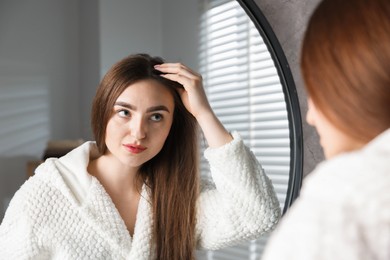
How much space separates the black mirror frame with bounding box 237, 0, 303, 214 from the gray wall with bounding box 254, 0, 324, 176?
0.06 meters

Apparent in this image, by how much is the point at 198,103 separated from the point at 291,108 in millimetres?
269

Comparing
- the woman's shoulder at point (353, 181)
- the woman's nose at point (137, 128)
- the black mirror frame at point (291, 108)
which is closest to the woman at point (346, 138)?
the woman's shoulder at point (353, 181)

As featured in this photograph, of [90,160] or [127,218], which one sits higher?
[90,160]

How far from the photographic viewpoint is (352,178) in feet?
1.37

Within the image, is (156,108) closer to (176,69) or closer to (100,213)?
(176,69)

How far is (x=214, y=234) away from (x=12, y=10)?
0.50 metres

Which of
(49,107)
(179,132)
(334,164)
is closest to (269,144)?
(179,132)

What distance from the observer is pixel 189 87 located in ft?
3.03

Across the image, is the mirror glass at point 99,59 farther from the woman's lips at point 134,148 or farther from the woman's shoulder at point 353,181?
the woman's shoulder at point 353,181

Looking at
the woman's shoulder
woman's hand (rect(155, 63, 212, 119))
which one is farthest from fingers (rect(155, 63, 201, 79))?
the woman's shoulder

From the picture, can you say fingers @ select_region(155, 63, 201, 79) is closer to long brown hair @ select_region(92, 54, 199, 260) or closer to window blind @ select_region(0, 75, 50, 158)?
long brown hair @ select_region(92, 54, 199, 260)

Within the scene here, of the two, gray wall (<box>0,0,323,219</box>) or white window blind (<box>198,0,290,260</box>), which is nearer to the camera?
gray wall (<box>0,0,323,219</box>)

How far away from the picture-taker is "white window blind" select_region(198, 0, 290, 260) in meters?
0.99

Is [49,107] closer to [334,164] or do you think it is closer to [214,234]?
[214,234]
